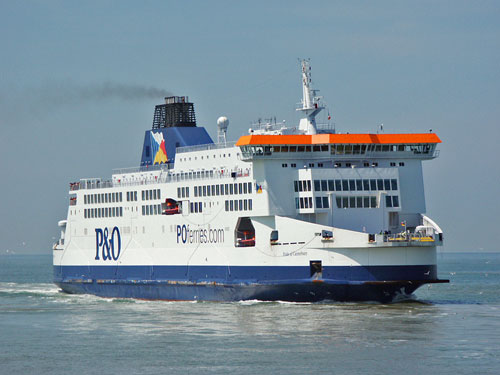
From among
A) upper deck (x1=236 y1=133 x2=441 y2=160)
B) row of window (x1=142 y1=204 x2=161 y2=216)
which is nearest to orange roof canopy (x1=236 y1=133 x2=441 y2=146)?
upper deck (x1=236 y1=133 x2=441 y2=160)

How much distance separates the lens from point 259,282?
138 feet

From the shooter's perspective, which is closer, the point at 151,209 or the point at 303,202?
the point at 303,202

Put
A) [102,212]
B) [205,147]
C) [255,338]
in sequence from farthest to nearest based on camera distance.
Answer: [102,212] < [205,147] < [255,338]

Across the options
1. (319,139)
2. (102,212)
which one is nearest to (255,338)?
(319,139)

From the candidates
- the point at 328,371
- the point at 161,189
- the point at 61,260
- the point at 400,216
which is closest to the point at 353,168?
the point at 400,216

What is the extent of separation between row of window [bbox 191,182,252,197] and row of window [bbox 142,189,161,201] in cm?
320

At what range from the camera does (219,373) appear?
28.0 meters

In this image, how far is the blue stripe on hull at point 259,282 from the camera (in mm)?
39500

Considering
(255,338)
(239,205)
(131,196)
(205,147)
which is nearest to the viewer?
(255,338)

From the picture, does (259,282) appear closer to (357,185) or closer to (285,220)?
(285,220)

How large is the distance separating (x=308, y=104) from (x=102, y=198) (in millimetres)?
14266

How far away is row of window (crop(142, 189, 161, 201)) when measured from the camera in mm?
48875

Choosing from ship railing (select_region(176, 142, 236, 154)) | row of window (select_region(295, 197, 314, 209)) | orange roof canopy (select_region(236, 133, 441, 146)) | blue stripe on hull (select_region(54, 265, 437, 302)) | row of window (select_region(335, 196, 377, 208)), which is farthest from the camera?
ship railing (select_region(176, 142, 236, 154))

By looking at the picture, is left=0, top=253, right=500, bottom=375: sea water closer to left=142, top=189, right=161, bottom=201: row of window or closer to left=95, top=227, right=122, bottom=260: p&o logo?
left=95, top=227, right=122, bottom=260: p&o logo
